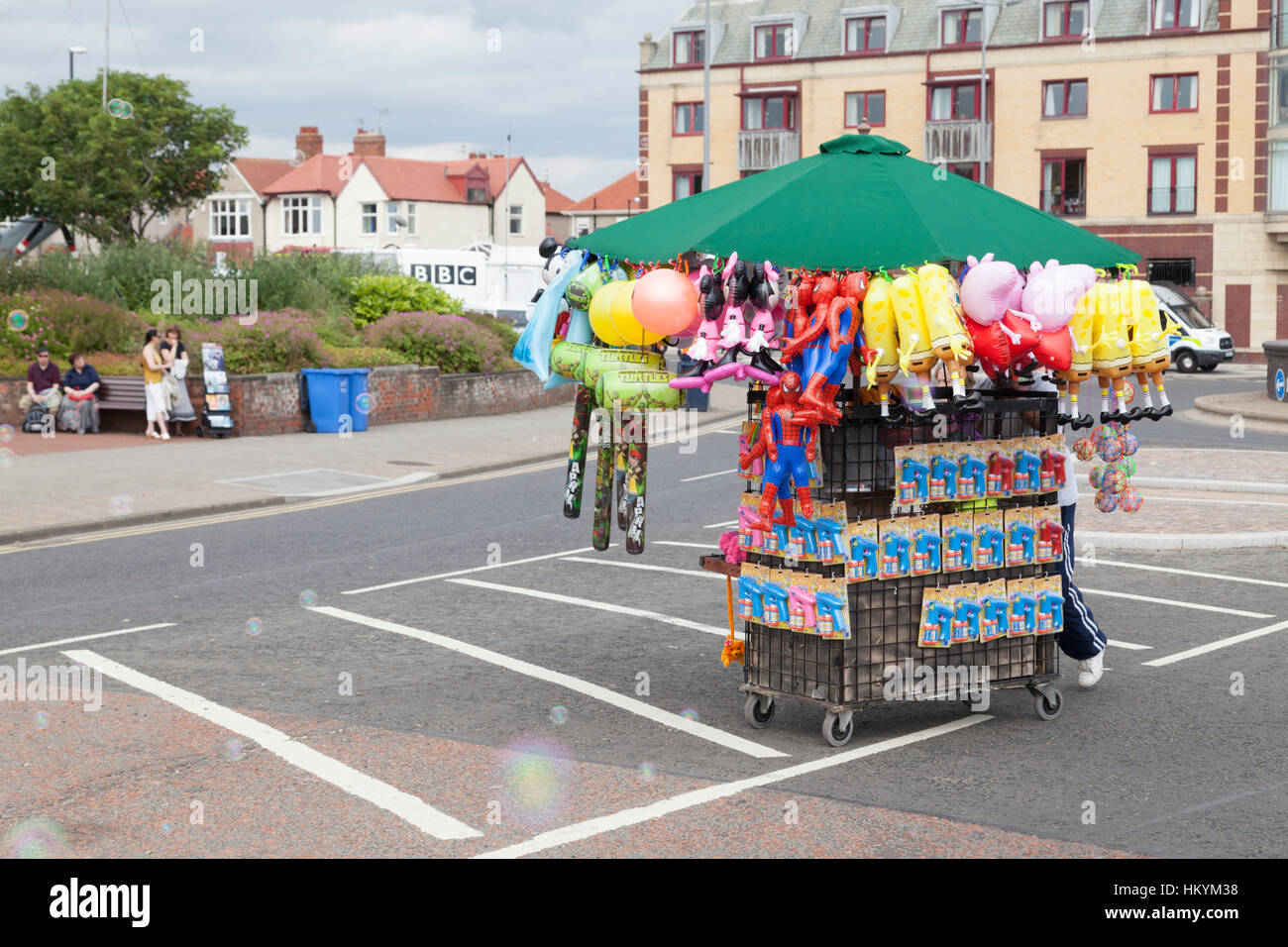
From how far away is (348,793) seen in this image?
6363 millimetres

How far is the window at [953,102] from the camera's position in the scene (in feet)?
179

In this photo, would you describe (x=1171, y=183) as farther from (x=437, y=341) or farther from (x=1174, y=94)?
(x=437, y=341)

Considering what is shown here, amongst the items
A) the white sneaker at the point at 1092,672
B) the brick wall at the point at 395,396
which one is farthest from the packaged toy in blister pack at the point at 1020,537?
the brick wall at the point at 395,396

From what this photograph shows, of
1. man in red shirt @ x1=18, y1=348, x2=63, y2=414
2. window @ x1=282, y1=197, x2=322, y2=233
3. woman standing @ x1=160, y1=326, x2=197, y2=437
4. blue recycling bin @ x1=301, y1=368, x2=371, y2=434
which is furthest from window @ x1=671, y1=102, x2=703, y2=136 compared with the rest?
man in red shirt @ x1=18, y1=348, x2=63, y2=414

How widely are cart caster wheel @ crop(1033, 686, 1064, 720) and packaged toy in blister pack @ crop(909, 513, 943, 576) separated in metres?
1.01

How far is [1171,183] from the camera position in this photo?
51562 mm

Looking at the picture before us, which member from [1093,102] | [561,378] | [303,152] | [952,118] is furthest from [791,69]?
[561,378]

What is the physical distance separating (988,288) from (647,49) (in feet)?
185

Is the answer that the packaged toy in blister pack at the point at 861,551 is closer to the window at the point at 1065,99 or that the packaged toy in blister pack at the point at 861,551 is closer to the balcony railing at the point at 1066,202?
the balcony railing at the point at 1066,202

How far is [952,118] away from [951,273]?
50.3 metres

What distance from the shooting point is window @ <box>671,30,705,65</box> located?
195 feet

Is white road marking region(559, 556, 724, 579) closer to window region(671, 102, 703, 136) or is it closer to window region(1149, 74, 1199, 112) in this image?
window region(1149, 74, 1199, 112)

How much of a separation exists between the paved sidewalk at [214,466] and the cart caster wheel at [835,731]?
32.4 feet

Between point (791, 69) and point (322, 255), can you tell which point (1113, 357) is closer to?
point (322, 255)
